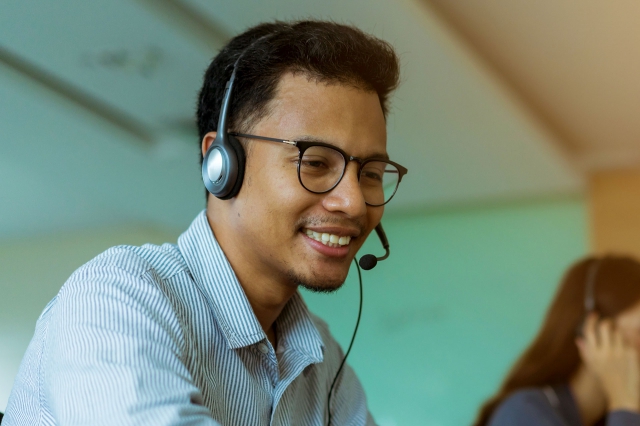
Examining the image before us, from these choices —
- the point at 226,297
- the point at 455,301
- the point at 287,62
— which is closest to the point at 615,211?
the point at 455,301

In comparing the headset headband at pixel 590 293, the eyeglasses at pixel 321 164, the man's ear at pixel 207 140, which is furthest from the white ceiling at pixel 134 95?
the headset headband at pixel 590 293

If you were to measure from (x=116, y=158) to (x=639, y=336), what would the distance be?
1546 millimetres

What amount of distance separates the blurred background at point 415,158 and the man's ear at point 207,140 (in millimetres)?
380

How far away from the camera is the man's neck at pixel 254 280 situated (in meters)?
0.99

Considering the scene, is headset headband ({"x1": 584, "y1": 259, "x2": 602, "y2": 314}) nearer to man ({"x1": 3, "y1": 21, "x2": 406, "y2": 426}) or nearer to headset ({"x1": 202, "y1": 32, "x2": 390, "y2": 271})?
man ({"x1": 3, "y1": 21, "x2": 406, "y2": 426})

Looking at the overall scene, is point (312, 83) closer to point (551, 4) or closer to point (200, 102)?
point (200, 102)

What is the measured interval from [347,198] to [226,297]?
0.23 metres

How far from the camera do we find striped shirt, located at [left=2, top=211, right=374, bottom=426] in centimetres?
65

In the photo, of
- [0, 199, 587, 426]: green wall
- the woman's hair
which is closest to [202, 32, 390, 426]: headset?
the woman's hair

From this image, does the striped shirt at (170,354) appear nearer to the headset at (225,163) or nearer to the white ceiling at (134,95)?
the headset at (225,163)

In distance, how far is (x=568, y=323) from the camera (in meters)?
1.87

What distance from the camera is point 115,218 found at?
1448mm

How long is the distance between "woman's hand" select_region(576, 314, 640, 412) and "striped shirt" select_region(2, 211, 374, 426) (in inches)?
37.3

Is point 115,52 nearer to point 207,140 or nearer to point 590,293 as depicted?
point 207,140
